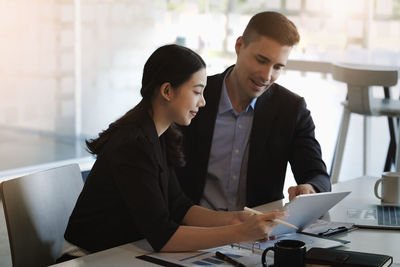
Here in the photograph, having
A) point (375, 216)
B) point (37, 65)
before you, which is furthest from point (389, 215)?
point (37, 65)

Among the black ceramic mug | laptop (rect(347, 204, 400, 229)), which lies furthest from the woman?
laptop (rect(347, 204, 400, 229))

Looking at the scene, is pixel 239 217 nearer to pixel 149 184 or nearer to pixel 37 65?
pixel 149 184

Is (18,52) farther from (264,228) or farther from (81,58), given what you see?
(264,228)

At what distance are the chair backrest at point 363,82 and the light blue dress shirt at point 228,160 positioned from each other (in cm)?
191

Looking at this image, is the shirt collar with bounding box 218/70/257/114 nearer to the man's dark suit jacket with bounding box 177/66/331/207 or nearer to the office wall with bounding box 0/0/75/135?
the man's dark suit jacket with bounding box 177/66/331/207

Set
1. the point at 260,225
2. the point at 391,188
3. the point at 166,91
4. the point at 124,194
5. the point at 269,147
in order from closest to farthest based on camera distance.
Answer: the point at 260,225 < the point at 124,194 < the point at 166,91 < the point at 391,188 < the point at 269,147

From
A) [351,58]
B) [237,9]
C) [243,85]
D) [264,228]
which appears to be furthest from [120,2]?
[264,228]

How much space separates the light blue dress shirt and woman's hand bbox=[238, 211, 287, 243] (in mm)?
696

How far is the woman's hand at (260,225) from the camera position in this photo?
4.85ft

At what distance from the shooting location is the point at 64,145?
4734 mm

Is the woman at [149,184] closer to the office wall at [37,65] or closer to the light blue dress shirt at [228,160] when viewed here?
the light blue dress shirt at [228,160]

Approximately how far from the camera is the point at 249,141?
2.21m

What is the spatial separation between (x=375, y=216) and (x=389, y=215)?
0.05m

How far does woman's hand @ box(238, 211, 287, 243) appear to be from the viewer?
58.2 inches
